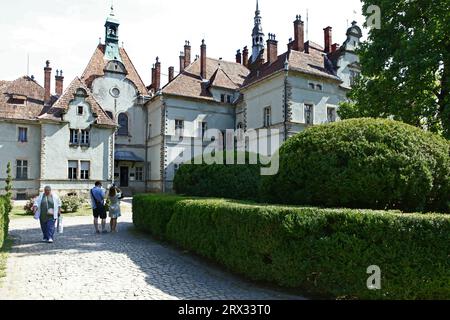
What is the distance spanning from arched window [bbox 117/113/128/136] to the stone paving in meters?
27.1

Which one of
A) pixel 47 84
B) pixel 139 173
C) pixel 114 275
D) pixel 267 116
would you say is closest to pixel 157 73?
pixel 139 173

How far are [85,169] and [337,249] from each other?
1189 inches

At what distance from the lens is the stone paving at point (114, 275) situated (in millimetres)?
6469

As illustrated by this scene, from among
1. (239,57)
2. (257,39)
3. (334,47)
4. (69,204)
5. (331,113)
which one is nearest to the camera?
(69,204)

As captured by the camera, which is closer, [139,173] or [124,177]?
[124,177]

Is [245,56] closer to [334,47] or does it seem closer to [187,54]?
[187,54]

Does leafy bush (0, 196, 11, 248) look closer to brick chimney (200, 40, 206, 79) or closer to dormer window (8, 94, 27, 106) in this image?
dormer window (8, 94, 27, 106)

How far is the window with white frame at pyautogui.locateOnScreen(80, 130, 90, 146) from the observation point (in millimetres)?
32406

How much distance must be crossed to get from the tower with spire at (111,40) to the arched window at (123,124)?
280 inches

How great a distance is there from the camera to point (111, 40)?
4069cm

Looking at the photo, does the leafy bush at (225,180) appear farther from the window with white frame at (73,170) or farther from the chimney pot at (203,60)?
the chimney pot at (203,60)

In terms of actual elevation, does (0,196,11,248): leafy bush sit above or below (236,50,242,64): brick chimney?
below

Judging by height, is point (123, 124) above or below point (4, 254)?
above

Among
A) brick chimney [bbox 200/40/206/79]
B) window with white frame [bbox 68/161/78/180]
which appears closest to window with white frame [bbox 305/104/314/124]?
brick chimney [bbox 200/40/206/79]
